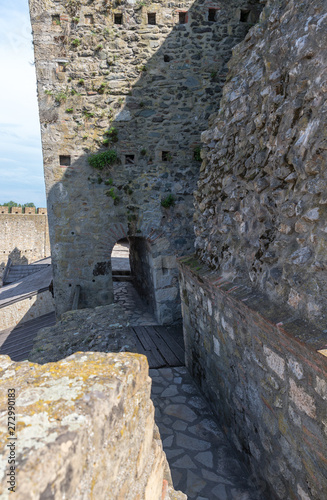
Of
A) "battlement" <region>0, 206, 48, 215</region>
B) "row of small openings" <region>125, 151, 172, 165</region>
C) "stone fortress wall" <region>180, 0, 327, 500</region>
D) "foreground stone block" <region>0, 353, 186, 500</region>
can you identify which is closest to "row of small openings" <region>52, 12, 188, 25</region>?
"row of small openings" <region>125, 151, 172, 165</region>

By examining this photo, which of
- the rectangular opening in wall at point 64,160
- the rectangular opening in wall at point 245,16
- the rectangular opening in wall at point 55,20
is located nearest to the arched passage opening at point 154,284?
the rectangular opening in wall at point 64,160

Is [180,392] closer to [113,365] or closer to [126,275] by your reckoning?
[113,365]

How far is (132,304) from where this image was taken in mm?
8641

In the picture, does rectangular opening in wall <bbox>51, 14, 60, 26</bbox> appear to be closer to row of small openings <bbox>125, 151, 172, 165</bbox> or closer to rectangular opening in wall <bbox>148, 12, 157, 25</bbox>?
rectangular opening in wall <bbox>148, 12, 157, 25</bbox>

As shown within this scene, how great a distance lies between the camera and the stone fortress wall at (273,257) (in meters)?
2.21

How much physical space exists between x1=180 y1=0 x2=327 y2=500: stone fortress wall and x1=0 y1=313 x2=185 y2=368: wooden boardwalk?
1.51m

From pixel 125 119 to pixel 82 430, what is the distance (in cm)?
669

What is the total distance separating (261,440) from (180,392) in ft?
6.43

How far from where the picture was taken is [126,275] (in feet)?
37.5

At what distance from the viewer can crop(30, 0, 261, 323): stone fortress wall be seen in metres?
6.59

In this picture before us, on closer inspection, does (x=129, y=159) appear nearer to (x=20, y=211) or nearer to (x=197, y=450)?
(x=197, y=450)

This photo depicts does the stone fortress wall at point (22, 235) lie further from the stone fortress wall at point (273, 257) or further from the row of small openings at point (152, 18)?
the stone fortress wall at point (273, 257)

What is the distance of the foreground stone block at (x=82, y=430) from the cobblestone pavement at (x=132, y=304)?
570 cm

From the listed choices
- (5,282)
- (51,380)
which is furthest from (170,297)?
(5,282)
